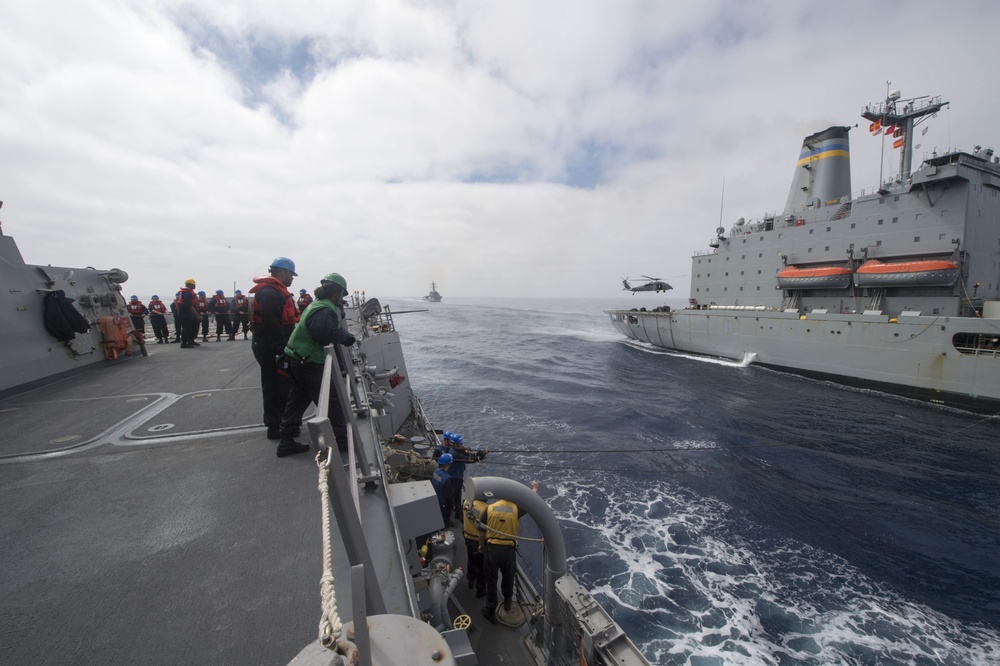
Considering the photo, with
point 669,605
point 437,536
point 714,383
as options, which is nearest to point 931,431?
point 714,383

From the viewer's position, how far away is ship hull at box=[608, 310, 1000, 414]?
16.8 metres

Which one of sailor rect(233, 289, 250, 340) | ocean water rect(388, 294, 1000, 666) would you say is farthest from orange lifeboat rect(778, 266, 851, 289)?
sailor rect(233, 289, 250, 340)

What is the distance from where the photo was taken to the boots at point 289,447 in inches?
156

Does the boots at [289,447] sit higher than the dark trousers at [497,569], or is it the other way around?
the boots at [289,447]

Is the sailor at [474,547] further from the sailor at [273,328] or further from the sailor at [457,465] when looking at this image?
the sailor at [273,328]

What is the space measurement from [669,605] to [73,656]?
26.0 feet

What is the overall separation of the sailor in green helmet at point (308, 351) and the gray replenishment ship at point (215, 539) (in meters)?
0.24

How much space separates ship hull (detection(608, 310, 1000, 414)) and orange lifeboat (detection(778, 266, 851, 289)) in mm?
2127

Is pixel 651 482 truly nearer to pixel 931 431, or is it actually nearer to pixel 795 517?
pixel 795 517

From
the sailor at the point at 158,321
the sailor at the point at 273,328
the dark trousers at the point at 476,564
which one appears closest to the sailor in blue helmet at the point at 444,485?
the dark trousers at the point at 476,564

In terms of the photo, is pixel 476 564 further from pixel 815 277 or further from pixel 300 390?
pixel 815 277

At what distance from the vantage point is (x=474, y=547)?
19.1 feet

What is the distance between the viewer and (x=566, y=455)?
42.2 feet

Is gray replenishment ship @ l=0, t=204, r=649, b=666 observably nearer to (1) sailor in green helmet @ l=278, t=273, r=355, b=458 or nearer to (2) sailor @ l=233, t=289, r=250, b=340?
(1) sailor in green helmet @ l=278, t=273, r=355, b=458
